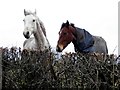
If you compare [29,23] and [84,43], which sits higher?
[29,23]

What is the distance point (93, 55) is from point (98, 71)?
43 cm

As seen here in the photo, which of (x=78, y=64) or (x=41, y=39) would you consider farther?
(x=41, y=39)

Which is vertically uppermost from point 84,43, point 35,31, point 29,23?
point 29,23

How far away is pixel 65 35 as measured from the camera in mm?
11633

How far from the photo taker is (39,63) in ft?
30.5

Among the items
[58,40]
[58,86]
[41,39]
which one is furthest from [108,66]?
[41,39]

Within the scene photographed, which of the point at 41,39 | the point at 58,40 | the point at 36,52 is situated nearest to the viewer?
the point at 36,52

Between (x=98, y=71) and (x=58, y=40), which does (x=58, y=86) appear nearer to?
(x=98, y=71)

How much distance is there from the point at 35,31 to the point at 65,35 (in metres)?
1.10

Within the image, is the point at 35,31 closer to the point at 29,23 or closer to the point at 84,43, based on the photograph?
the point at 29,23

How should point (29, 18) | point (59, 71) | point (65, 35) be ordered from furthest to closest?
1. point (29, 18)
2. point (65, 35)
3. point (59, 71)

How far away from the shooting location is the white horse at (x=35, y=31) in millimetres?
12031

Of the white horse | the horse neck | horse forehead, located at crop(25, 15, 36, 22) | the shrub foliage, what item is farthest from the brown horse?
the shrub foliage

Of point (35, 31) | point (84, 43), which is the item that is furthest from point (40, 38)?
point (84, 43)
